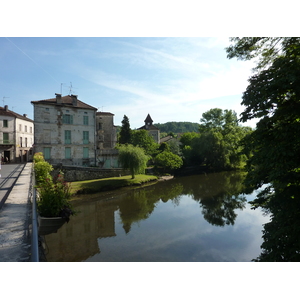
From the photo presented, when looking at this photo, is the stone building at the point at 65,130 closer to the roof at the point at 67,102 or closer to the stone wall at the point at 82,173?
the roof at the point at 67,102

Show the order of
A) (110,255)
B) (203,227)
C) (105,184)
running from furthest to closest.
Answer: (105,184), (203,227), (110,255)

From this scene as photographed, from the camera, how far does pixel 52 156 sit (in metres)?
25.6

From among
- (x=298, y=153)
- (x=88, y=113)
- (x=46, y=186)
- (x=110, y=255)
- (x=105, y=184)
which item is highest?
(x=88, y=113)

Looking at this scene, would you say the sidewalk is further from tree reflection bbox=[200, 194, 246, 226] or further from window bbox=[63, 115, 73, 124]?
window bbox=[63, 115, 73, 124]

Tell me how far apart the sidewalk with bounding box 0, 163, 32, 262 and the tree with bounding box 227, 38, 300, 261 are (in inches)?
230

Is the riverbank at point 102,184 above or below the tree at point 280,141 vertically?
below

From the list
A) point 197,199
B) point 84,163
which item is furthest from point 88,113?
point 197,199

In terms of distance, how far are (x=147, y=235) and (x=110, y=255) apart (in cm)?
262

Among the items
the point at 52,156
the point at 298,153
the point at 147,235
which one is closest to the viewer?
the point at 298,153

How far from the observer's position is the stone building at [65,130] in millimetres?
24969

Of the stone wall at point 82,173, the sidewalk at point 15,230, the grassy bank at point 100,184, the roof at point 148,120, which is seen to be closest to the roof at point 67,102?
the stone wall at point 82,173

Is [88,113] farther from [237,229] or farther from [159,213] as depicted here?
[237,229]

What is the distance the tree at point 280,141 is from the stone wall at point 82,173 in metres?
19.9

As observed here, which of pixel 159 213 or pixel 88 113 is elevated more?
pixel 88 113
